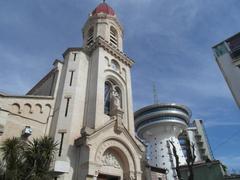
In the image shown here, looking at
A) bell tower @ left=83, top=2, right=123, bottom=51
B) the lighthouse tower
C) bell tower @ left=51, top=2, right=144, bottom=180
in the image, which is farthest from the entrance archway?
the lighthouse tower

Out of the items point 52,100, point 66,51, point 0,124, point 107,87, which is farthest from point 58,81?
point 0,124

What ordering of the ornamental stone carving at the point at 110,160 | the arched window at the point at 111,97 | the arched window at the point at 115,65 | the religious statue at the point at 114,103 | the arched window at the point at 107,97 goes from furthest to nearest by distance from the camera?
the arched window at the point at 115,65 → the arched window at the point at 107,97 → the arched window at the point at 111,97 → the religious statue at the point at 114,103 → the ornamental stone carving at the point at 110,160

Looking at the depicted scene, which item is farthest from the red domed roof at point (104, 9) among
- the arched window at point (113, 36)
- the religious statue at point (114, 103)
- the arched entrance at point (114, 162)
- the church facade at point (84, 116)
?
the arched entrance at point (114, 162)

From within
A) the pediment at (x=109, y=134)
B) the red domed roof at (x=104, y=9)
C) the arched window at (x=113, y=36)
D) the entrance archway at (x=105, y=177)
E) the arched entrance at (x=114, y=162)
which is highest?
the red domed roof at (x=104, y=9)

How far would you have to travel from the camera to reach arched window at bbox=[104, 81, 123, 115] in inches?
902

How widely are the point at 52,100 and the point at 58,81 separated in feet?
8.53

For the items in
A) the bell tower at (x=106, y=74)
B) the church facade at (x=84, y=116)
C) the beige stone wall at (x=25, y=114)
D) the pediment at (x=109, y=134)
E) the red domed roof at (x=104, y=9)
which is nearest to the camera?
the beige stone wall at (x=25, y=114)

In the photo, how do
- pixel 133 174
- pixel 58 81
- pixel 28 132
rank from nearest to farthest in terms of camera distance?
1. pixel 28 132
2. pixel 133 174
3. pixel 58 81

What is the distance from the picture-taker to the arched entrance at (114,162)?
18.3m

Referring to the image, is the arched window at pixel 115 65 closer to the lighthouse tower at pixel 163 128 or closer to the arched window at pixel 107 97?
the arched window at pixel 107 97

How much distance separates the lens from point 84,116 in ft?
68.5

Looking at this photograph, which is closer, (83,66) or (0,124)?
(0,124)

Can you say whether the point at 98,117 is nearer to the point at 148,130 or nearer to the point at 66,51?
the point at 66,51

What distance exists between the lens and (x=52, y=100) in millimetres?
21125
